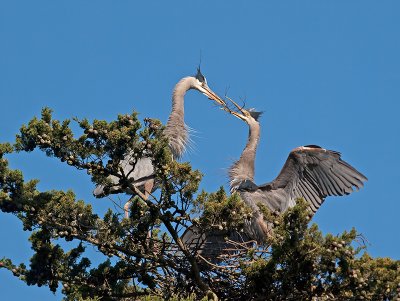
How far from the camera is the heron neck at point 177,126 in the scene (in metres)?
15.6

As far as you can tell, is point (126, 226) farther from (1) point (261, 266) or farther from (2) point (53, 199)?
(1) point (261, 266)

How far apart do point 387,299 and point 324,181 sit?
13.1 ft

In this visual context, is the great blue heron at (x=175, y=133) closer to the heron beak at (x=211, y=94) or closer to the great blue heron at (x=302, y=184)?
the heron beak at (x=211, y=94)

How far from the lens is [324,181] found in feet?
46.5

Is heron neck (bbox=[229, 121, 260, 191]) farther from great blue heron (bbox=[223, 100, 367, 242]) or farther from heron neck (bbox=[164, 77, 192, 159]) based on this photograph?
heron neck (bbox=[164, 77, 192, 159])

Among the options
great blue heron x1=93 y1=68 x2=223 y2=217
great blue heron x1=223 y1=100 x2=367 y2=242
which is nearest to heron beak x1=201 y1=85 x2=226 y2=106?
great blue heron x1=93 y1=68 x2=223 y2=217

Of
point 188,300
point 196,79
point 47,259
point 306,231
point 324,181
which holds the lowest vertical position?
point 188,300

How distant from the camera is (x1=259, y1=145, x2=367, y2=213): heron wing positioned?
13914 millimetres

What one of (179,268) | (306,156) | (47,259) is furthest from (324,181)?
(47,259)

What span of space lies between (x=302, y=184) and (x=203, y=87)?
3439mm

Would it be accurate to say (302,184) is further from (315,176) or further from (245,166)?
(245,166)

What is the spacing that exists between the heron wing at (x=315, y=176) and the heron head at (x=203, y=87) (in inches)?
113

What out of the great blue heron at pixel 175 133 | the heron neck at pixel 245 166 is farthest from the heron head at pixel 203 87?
the heron neck at pixel 245 166

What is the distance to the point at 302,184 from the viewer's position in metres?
14.3
